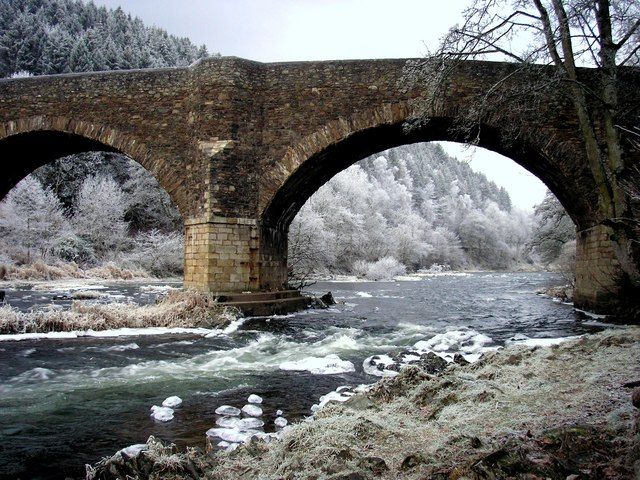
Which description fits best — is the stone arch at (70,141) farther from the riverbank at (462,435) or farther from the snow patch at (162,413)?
the riverbank at (462,435)

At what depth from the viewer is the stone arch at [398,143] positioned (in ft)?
40.2

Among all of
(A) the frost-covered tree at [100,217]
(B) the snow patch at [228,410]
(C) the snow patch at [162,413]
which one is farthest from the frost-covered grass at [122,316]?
(A) the frost-covered tree at [100,217]

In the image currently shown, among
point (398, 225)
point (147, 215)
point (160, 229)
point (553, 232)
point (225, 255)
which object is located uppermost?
point (147, 215)

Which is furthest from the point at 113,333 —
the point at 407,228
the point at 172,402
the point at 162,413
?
the point at 407,228

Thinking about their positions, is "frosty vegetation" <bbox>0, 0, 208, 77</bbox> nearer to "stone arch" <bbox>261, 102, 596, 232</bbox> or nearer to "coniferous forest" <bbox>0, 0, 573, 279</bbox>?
"coniferous forest" <bbox>0, 0, 573, 279</bbox>

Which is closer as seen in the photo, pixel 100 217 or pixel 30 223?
pixel 30 223

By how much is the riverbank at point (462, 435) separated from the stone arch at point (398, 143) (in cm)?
838

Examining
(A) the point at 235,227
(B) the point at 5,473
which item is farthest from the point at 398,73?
(B) the point at 5,473

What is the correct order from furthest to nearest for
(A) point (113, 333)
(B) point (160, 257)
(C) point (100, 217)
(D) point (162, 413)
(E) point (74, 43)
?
(E) point (74, 43) → (C) point (100, 217) → (B) point (160, 257) → (A) point (113, 333) → (D) point (162, 413)

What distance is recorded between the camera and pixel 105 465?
10.7 ft

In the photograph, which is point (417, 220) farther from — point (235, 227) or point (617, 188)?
point (617, 188)

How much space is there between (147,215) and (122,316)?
126 ft

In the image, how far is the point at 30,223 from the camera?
3356cm

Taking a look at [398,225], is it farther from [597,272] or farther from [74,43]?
[597,272]
